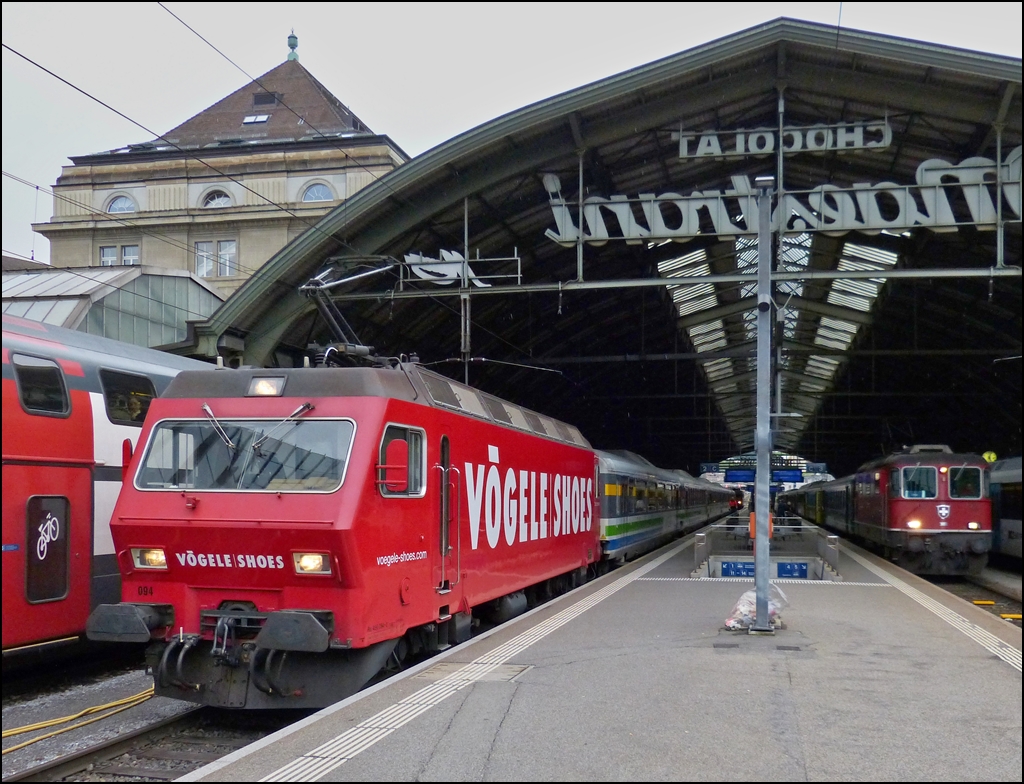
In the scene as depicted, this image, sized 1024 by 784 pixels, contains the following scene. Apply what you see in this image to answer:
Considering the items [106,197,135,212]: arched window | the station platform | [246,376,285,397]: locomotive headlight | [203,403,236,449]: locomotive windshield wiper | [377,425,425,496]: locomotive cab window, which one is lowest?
the station platform

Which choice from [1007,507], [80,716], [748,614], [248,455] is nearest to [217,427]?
[248,455]

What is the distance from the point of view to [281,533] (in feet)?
26.9

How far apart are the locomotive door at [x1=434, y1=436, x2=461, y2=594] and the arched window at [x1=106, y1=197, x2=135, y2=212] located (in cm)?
3421

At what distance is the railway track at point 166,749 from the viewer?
280 inches

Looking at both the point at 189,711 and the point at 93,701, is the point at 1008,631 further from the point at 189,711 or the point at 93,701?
the point at 93,701

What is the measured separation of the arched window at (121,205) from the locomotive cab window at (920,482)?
31.4 meters

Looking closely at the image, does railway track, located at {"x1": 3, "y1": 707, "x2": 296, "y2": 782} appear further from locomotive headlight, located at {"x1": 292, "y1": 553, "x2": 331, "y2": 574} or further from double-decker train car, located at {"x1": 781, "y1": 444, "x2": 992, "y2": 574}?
double-decker train car, located at {"x1": 781, "y1": 444, "x2": 992, "y2": 574}

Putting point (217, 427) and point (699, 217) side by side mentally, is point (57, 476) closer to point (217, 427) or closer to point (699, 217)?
point (217, 427)

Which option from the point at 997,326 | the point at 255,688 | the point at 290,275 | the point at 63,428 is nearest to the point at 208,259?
the point at 290,275

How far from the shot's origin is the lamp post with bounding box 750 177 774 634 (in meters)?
11.7

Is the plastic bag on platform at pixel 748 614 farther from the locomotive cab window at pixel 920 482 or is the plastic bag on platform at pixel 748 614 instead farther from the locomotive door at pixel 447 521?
the locomotive cab window at pixel 920 482

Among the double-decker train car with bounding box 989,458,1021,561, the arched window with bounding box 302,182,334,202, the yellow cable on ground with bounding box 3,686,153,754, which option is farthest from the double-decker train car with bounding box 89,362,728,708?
the arched window with bounding box 302,182,334,202

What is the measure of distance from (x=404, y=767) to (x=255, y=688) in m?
2.42

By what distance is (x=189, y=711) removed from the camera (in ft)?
28.8
